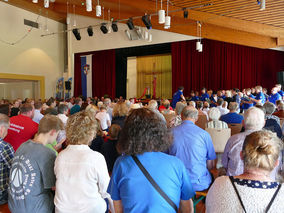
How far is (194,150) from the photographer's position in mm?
2293

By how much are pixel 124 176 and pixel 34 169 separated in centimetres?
86

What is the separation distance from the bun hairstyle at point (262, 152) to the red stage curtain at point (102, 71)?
14.9 metres

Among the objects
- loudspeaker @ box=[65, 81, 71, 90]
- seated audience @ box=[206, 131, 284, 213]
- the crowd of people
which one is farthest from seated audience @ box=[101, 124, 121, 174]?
loudspeaker @ box=[65, 81, 71, 90]

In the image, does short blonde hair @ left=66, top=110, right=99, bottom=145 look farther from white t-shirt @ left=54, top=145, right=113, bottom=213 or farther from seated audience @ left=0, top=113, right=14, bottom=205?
seated audience @ left=0, top=113, right=14, bottom=205

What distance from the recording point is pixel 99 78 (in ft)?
53.5

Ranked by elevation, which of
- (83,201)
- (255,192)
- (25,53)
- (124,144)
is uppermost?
(25,53)

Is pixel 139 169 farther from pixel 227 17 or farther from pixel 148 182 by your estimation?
pixel 227 17

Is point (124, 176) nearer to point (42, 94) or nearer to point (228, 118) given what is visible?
point (228, 118)

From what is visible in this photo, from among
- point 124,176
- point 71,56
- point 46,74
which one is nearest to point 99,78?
point 71,56

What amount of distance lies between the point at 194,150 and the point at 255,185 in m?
1.13

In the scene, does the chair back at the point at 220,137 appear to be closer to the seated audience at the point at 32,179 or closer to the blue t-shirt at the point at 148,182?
the blue t-shirt at the point at 148,182

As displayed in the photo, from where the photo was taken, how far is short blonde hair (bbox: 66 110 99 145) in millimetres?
1833

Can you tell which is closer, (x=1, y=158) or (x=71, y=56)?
(x=1, y=158)

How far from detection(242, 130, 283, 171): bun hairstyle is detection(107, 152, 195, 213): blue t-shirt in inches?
14.4
